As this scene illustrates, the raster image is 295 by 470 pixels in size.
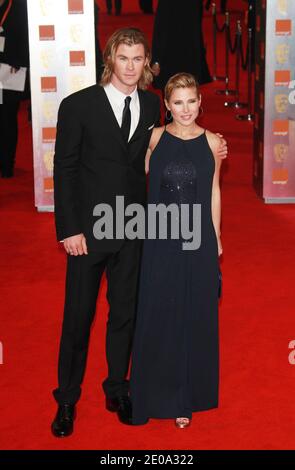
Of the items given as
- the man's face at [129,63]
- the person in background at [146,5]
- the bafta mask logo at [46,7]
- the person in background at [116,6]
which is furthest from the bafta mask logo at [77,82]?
the person in background at [146,5]

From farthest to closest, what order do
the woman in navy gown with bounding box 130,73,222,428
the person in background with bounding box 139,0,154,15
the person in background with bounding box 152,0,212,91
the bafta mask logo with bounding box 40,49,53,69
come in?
the person in background with bounding box 139,0,154,15
the person in background with bounding box 152,0,212,91
the bafta mask logo with bounding box 40,49,53,69
the woman in navy gown with bounding box 130,73,222,428

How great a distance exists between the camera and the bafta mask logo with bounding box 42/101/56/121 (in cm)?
806

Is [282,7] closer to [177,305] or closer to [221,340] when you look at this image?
[221,340]

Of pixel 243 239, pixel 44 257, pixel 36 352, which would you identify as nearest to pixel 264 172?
pixel 243 239

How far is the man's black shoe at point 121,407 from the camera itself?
469 centimetres

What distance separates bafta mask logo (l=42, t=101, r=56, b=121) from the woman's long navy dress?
146 inches

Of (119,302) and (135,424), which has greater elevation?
(119,302)

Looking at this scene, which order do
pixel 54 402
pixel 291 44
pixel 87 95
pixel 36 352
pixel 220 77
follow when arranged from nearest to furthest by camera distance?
pixel 87 95, pixel 54 402, pixel 36 352, pixel 291 44, pixel 220 77

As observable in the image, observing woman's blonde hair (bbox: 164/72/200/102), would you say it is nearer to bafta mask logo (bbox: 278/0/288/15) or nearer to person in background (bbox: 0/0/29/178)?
bafta mask logo (bbox: 278/0/288/15)

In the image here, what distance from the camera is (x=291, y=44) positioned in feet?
26.7

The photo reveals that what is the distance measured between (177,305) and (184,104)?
90 centimetres

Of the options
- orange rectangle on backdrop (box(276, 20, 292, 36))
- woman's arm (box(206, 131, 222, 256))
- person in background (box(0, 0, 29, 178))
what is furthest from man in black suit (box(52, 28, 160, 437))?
person in background (box(0, 0, 29, 178))

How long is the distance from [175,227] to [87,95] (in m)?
0.70
